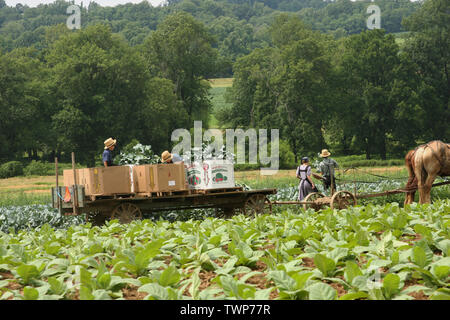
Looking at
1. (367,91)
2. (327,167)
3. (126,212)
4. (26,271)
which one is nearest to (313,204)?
(327,167)

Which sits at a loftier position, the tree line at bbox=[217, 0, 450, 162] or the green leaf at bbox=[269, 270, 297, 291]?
the tree line at bbox=[217, 0, 450, 162]

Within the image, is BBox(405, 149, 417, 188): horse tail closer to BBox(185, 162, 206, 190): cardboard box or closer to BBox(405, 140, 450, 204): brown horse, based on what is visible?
BBox(405, 140, 450, 204): brown horse

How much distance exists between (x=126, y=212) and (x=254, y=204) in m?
3.15

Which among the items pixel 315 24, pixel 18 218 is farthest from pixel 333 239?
pixel 315 24

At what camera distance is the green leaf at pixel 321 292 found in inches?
126

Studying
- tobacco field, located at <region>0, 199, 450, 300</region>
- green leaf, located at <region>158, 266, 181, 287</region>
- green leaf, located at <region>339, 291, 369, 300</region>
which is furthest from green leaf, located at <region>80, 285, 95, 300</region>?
green leaf, located at <region>339, 291, 369, 300</region>

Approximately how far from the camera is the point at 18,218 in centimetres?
1537

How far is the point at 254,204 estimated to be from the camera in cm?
1366

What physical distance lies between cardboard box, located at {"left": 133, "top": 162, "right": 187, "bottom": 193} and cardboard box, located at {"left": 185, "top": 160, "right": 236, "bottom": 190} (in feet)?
1.54

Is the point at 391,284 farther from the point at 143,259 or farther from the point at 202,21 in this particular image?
the point at 202,21

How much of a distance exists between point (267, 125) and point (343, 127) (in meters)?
7.47

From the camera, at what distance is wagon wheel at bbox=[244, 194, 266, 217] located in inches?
535

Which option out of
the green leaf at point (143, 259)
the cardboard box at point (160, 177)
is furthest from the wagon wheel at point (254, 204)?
the green leaf at point (143, 259)

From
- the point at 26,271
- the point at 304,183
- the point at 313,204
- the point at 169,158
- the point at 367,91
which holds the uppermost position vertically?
the point at 367,91
